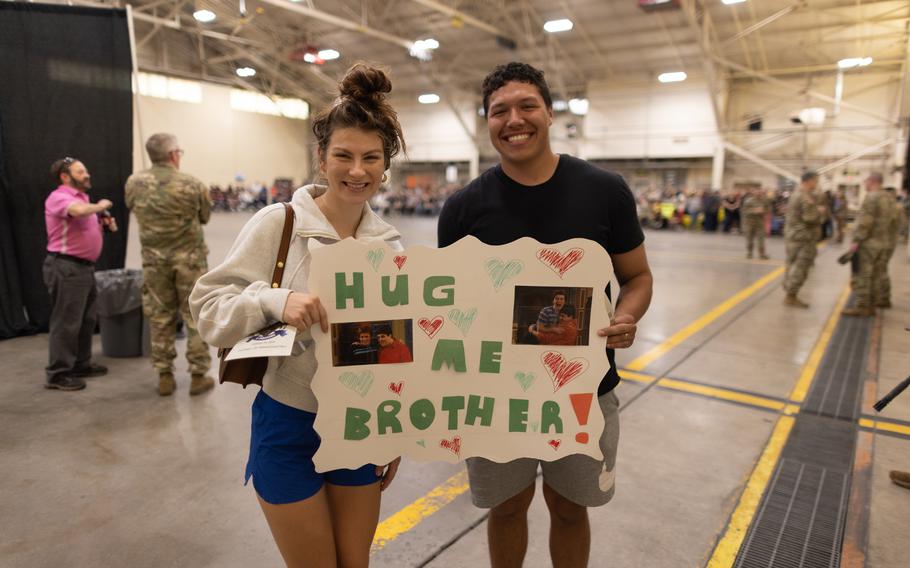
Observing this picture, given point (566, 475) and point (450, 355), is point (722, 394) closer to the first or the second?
point (566, 475)

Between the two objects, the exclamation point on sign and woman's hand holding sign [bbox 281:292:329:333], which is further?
the exclamation point on sign

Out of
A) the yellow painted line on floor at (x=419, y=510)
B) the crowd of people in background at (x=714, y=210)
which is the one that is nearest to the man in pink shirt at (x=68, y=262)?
the yellow painted line on floor at (x=419, y=510)

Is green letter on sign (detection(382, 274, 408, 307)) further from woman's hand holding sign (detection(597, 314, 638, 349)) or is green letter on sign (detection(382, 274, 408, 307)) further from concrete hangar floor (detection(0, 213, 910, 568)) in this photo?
concrete hangar floor (detection(0, 213, 910, 568))

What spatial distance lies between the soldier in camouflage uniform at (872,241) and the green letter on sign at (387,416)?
24.5ft

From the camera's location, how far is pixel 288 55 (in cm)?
2456

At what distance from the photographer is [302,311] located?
1269 mm

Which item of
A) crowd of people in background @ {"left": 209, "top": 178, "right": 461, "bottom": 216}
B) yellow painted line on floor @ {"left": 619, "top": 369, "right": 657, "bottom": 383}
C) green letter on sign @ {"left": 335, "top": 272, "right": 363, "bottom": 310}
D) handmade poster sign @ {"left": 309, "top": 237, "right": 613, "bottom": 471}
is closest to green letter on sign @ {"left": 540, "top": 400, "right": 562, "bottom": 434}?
handmade poster sign @ {"left": 309, "top": 237, "right": 613, "bottom": 471}

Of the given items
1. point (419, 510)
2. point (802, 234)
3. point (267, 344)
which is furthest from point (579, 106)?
point (267, 344)

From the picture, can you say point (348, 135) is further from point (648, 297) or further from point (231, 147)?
point (231, 147)

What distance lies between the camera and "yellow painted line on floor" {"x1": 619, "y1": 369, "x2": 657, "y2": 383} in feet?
14.7

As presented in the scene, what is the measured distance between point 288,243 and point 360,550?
902mm

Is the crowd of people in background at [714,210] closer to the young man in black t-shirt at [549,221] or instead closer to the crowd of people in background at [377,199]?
the crowd of people in background at [377,199]

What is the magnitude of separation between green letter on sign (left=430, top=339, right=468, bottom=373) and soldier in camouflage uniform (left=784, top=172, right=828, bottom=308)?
23.9 ft

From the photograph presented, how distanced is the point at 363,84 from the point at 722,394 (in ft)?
12.7
